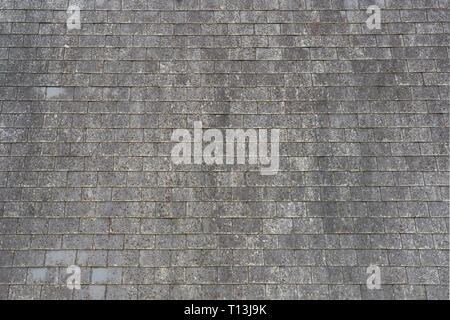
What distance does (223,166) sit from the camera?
19.2 ft

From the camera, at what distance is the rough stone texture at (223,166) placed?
5.47 meters

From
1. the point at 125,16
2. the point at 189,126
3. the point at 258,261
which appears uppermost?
the point at 125,16

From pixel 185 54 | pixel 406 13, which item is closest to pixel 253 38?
pixel 185 54

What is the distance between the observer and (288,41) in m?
6.38

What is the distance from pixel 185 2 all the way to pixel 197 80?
1.54m

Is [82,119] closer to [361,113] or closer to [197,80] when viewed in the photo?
[197,80]
